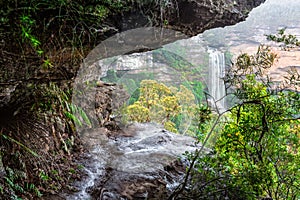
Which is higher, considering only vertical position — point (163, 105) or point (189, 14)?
point (189, 14)

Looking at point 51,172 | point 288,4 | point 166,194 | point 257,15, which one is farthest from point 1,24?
point 257,15

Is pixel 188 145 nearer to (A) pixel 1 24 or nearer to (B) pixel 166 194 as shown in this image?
(B) pixel 166 194

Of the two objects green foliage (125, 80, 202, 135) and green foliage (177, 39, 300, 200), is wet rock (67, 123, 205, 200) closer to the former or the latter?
green foliage (177, 39, 300, 200)

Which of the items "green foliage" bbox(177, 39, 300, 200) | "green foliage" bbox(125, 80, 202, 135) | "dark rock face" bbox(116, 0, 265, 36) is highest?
"dark rock face" bbox(116, 0, 265, 36)

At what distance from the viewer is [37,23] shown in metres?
1.99

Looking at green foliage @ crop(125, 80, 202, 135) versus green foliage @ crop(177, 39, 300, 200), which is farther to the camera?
green foliage @ crop(125, 80, 202, 135)

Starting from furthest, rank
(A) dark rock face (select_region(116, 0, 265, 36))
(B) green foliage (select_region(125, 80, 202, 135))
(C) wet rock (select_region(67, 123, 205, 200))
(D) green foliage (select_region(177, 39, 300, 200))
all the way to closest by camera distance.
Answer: (B) green foliage (select_region(125, 80, 202, 135)) → (A) dark rock face (select_region(116, 0, 265, 36)) → (C) wet rock (select_region(67, 123, 205, 200)) → (D) green foliage (select_region(177, 39, 300, 200))

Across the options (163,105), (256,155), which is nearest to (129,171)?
(256,155)

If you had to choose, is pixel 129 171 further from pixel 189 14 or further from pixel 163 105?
pixel 163 105

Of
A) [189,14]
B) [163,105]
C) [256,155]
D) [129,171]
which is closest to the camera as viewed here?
[256,155]

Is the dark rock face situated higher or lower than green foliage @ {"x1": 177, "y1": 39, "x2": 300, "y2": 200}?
higher

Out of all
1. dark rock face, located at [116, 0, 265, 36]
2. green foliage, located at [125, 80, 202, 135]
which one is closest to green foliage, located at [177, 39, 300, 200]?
dark rock face, located at [116, 0, 265, 36]

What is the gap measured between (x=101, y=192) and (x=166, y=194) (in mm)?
564

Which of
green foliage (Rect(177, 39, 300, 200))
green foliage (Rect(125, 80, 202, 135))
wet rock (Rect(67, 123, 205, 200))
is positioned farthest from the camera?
green foliage (Rect(125, 80, 202, 135))
